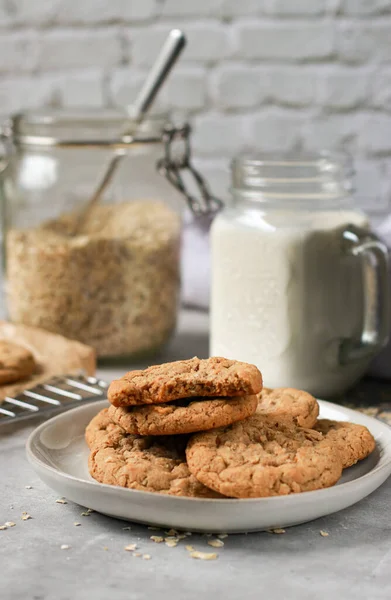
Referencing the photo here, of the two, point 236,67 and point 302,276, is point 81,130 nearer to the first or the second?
point 302,276

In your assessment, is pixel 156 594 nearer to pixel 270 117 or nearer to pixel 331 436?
pixel 331 436

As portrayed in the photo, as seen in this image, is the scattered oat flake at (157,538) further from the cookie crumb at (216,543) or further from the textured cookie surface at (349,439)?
the textured cookie surface at (349,439)

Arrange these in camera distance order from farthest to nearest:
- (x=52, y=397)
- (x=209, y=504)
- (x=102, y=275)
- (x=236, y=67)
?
(x=236, y=67), (x=102, y=275), (x=52, y=397), (x=209, y=504)

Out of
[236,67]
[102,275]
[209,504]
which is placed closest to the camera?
[209,504]

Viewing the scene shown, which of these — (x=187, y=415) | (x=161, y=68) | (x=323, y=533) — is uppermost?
(x=161, y=68)

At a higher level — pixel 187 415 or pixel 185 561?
pixel 187 415

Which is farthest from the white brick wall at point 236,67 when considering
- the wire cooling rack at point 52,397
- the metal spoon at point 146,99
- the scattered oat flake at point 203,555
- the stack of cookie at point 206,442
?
the scattered oat flake at point 203,555

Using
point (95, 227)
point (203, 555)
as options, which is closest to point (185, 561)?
point (203, 555)
